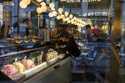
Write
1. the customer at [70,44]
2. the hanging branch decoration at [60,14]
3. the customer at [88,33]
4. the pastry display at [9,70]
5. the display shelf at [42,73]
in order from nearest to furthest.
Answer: the pastry display at [9,70], the display shelf at [42,73], the customer at [70,44], the hanging branch decoration at [60,14], the customer at [88,33]

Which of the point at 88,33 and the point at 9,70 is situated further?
the point at 88,33

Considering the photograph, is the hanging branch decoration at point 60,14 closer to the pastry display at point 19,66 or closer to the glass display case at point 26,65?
the glass display case at point 26,65

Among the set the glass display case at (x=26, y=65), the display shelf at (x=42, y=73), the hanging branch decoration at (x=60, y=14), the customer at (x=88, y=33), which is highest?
the hanging branch decoration at (x=60, y=14)

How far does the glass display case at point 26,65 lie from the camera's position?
4.46m

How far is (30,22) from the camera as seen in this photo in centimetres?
1317

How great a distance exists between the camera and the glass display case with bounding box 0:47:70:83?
446cm

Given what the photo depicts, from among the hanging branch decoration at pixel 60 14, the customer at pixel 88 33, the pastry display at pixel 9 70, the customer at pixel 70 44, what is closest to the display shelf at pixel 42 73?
the pastry display at pixel 9 70

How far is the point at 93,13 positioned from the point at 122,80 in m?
7.90

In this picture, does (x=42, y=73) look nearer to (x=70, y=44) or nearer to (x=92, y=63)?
(x=70, y=44)

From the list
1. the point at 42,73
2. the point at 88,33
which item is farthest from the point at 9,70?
the point at 88,33

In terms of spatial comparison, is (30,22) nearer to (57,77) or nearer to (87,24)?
(87,24)

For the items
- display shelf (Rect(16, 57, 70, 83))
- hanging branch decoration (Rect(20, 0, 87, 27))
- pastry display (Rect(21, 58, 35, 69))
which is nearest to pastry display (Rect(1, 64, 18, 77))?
display shelf (Rect(16, 57, 70, 83))

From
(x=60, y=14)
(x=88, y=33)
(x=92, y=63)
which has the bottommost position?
(x=92, y=63)

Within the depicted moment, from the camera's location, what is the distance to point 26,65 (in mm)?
5359
